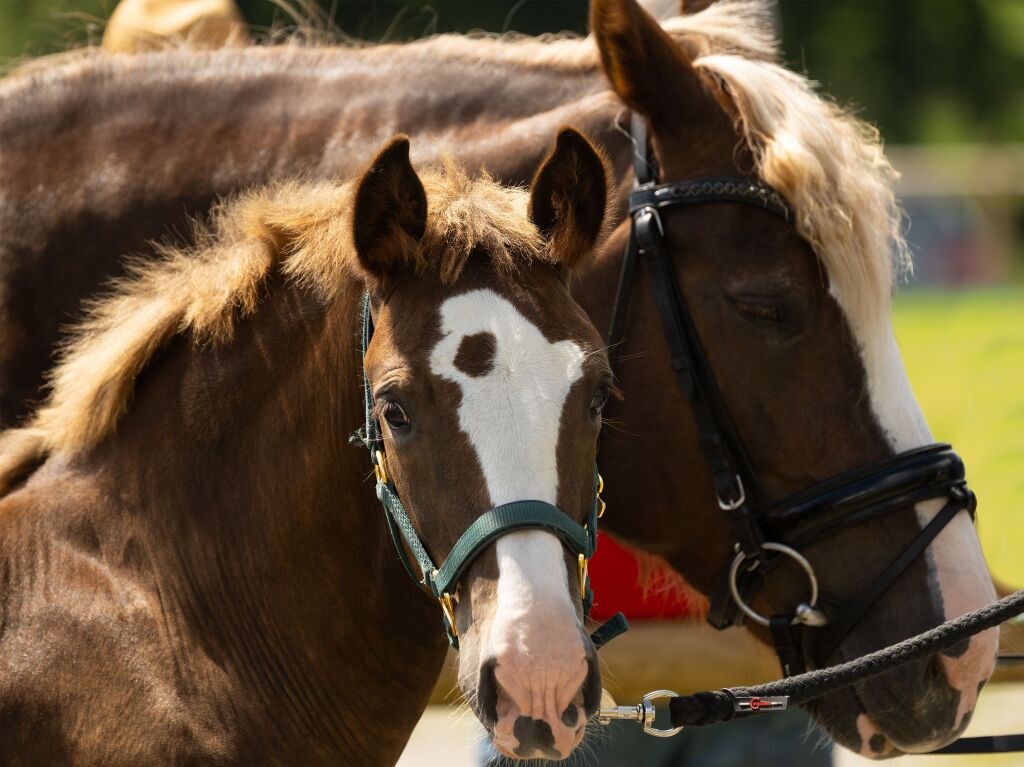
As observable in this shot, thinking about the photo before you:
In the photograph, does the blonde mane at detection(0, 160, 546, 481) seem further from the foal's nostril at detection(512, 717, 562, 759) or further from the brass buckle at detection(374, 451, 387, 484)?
the foal's nostril at detection(512, 717, 562, 759)

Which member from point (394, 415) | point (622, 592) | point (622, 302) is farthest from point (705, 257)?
Answer: point (622, 592)

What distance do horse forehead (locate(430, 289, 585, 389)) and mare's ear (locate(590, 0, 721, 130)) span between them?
966mm

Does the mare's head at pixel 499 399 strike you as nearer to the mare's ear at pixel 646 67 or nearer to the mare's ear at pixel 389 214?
the mare's ear at pixel 389 214

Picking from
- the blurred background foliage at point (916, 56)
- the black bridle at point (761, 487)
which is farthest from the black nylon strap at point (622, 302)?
the blurred background foliage at point (916, 56)

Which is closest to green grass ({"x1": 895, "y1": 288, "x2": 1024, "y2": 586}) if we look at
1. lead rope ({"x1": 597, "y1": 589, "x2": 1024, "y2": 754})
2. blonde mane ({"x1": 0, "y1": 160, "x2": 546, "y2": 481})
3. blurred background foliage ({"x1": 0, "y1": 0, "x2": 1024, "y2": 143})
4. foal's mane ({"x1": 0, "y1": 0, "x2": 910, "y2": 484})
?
foal's mane ({"x1": 0, "y1": 0, "x2": 910, "y2": 484})

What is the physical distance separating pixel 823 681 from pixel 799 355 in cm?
78

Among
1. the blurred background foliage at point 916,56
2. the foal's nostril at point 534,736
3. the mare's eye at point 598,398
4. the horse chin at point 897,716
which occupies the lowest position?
the blurred background foliage at point 916,56

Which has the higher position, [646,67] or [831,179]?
[646,67]

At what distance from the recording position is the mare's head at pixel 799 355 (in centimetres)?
289

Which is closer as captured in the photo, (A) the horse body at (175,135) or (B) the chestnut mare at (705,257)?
(B) the chestnut mare at (705,257)

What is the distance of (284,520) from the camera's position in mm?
2547

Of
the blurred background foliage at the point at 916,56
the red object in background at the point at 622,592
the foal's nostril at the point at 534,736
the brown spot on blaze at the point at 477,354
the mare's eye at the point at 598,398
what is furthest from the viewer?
the blurred background foliage at the point at 916,56

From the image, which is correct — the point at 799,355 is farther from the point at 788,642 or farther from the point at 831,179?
the point at 788,642

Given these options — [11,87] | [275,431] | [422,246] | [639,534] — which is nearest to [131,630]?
[275,431]
